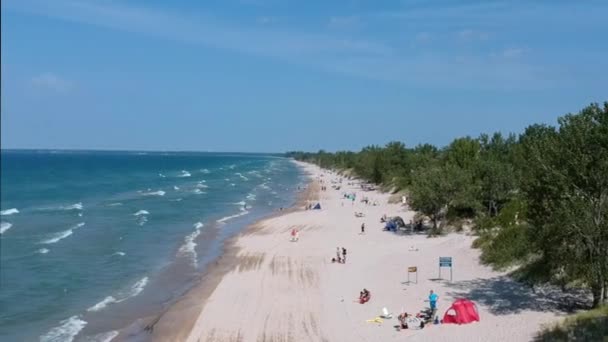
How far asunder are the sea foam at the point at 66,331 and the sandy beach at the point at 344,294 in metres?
3.44

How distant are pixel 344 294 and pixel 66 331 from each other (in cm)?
1251

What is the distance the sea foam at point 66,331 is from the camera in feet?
80.3

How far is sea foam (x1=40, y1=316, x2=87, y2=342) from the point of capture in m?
24.5

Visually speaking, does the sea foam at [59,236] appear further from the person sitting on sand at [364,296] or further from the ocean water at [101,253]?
the person sitting on sand at [364,296]

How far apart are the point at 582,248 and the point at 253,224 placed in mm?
39727

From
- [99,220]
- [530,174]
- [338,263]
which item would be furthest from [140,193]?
[530,174]

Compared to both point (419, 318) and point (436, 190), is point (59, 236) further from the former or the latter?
point (419, 318)

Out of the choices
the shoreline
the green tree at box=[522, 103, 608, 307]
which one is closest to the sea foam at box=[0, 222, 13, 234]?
the shoreline

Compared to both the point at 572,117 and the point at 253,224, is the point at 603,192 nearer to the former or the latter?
the point at 572,117

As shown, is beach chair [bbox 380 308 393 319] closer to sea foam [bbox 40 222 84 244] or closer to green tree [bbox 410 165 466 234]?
green tree [bbox 410 165 466 234]

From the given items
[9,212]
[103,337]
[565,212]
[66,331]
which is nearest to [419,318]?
[565,212]

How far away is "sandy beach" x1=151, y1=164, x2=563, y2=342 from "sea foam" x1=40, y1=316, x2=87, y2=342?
3437 mm

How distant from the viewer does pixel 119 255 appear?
42312 millimetres

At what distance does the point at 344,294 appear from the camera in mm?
28781
